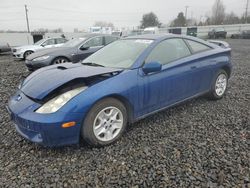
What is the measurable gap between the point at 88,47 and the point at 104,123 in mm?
4764

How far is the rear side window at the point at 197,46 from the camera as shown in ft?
13.1

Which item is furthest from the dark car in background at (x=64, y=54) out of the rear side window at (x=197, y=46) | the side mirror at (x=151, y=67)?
the side mirror at (x=151, y=67)

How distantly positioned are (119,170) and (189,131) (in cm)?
136

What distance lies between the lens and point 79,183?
224cm

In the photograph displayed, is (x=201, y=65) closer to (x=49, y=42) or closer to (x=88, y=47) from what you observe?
(x=88, y=47)

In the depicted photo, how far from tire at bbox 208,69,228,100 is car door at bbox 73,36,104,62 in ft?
13.7

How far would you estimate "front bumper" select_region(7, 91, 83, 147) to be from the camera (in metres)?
2.44

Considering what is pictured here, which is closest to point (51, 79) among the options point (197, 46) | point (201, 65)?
point (201, 65)

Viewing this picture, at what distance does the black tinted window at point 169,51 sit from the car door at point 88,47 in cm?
389

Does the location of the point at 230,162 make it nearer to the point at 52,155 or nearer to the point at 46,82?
the point at 52,155

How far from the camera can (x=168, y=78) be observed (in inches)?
133

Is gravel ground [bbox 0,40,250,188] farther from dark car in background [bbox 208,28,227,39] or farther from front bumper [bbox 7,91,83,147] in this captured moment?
dark car in background [bbox 208,28,227,39]

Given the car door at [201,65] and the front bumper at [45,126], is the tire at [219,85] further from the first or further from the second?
the front bumper at [45,126]

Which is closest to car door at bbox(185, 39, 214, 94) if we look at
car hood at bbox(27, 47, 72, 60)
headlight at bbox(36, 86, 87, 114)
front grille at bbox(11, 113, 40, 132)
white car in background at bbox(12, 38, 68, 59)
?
headlight at bbox(36, 86, 87, 114)
